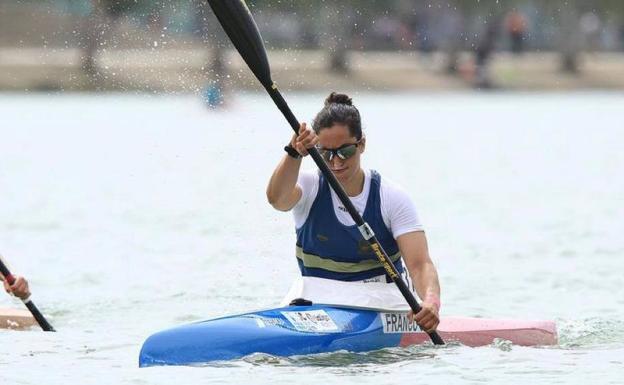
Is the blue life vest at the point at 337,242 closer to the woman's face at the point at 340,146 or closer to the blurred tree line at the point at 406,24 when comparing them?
the woman's face at the point at 340,146

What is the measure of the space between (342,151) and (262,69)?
3.15ft

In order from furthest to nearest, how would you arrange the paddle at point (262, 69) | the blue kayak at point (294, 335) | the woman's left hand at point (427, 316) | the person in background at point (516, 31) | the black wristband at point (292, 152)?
1. the person in background at point (516, 31)
2. the paddle at point (262, 69)
3. the woman's left hand at point (427, 316)
4. the black wristband at point (292, 152)
5. the blue kayak at point (294, 335)

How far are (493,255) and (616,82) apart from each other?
118 ft

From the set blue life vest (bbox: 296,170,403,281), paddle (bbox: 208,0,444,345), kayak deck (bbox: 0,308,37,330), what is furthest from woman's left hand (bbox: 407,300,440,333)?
kayak deck (bbox: 0,308,37,330)

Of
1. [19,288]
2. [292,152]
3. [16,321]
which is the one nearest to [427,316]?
[292,152]

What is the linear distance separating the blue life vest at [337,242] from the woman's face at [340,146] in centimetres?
15

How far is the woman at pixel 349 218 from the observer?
1043 cm

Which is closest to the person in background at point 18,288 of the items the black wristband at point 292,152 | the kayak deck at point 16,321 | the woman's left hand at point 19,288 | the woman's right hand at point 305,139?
the woman's left hand at point 19,288

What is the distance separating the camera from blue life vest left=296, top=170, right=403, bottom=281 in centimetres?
1069

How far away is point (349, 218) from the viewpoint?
10.7 m

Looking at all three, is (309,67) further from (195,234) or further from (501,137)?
(195,234)

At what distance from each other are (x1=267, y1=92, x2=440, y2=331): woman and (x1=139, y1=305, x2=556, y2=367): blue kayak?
243 millimetres

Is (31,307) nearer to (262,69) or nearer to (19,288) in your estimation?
(19,288)

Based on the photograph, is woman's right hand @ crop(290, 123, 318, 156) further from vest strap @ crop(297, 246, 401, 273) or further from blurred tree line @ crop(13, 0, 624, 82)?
blurred tree line @ crop(13, 0, 624, 82)
